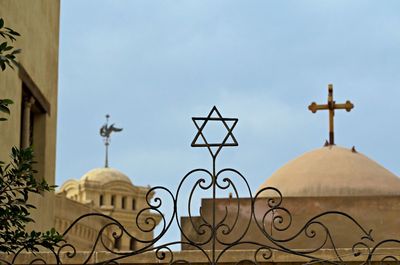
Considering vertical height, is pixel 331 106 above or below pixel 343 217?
above

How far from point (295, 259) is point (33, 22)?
5.50 meters

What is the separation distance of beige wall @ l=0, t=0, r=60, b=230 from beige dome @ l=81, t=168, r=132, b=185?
32492mm

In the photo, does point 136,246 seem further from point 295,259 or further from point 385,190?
point 295,259

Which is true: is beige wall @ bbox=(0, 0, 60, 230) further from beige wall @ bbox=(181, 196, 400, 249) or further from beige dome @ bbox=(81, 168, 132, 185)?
beige dome @ bbox=(81, 168, 132, 185)

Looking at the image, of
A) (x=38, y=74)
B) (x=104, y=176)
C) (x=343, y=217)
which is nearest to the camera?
(x=343, y=217)

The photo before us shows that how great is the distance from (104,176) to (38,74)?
1358 inches

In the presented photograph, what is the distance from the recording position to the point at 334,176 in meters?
15.4

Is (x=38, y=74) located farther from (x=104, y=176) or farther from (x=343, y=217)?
(x=104, y=176)

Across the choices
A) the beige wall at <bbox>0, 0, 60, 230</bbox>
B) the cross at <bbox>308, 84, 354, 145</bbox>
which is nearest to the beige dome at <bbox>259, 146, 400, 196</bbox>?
the cross at <bbox>308, 84, 354, 145</bbox>

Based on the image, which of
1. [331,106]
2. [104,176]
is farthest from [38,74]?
[104,176]

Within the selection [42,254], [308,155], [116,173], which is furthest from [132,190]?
[42,254]

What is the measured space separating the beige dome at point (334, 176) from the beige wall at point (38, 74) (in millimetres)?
2713

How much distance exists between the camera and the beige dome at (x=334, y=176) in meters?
15.3

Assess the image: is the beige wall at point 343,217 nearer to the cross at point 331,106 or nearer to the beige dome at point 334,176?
the beige dome at point 334,176
